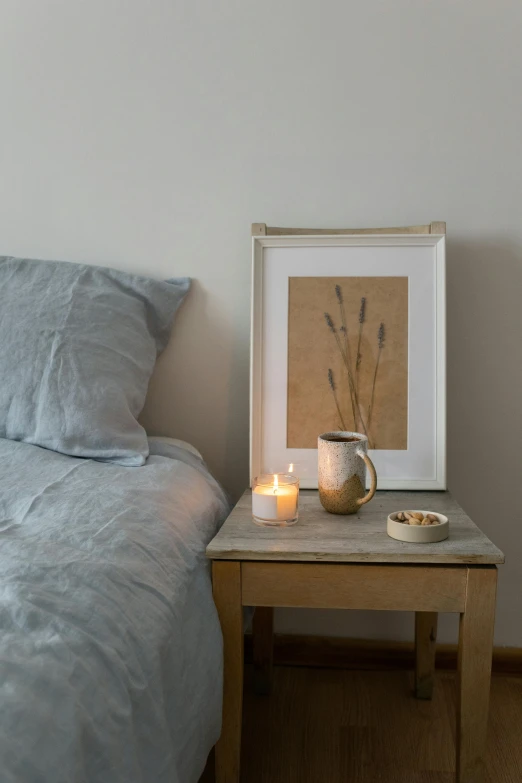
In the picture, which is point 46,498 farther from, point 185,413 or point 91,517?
point 185,413

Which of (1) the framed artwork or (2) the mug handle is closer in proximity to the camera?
(2) the mug handle

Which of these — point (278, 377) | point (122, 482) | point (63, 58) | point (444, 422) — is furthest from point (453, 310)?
point (63, 58)

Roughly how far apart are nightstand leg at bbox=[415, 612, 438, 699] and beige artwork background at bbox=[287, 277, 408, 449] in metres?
0.38

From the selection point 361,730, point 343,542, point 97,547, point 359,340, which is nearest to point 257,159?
point 359,340

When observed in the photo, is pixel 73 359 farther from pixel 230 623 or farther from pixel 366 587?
pixel 366 587

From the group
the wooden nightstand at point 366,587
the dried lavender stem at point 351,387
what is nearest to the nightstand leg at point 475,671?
the wooden nightstand at point 366,587

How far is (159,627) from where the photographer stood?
2.97 ft

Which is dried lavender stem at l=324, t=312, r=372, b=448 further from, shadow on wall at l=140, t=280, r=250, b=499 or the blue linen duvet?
the blue linen duvet

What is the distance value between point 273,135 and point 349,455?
751 mm

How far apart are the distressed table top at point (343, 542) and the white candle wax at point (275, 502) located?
0.02 metres

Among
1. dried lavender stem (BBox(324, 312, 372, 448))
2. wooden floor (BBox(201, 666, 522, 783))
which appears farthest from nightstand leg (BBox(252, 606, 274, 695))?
dried lavender stem (BBox(324, 312, 372, 448))

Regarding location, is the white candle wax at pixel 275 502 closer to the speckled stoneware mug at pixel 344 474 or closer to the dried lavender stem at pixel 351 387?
the speckled stoneware mug at pixel 344 474

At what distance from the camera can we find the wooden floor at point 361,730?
1.32m

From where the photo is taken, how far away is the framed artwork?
1453 millimetres
